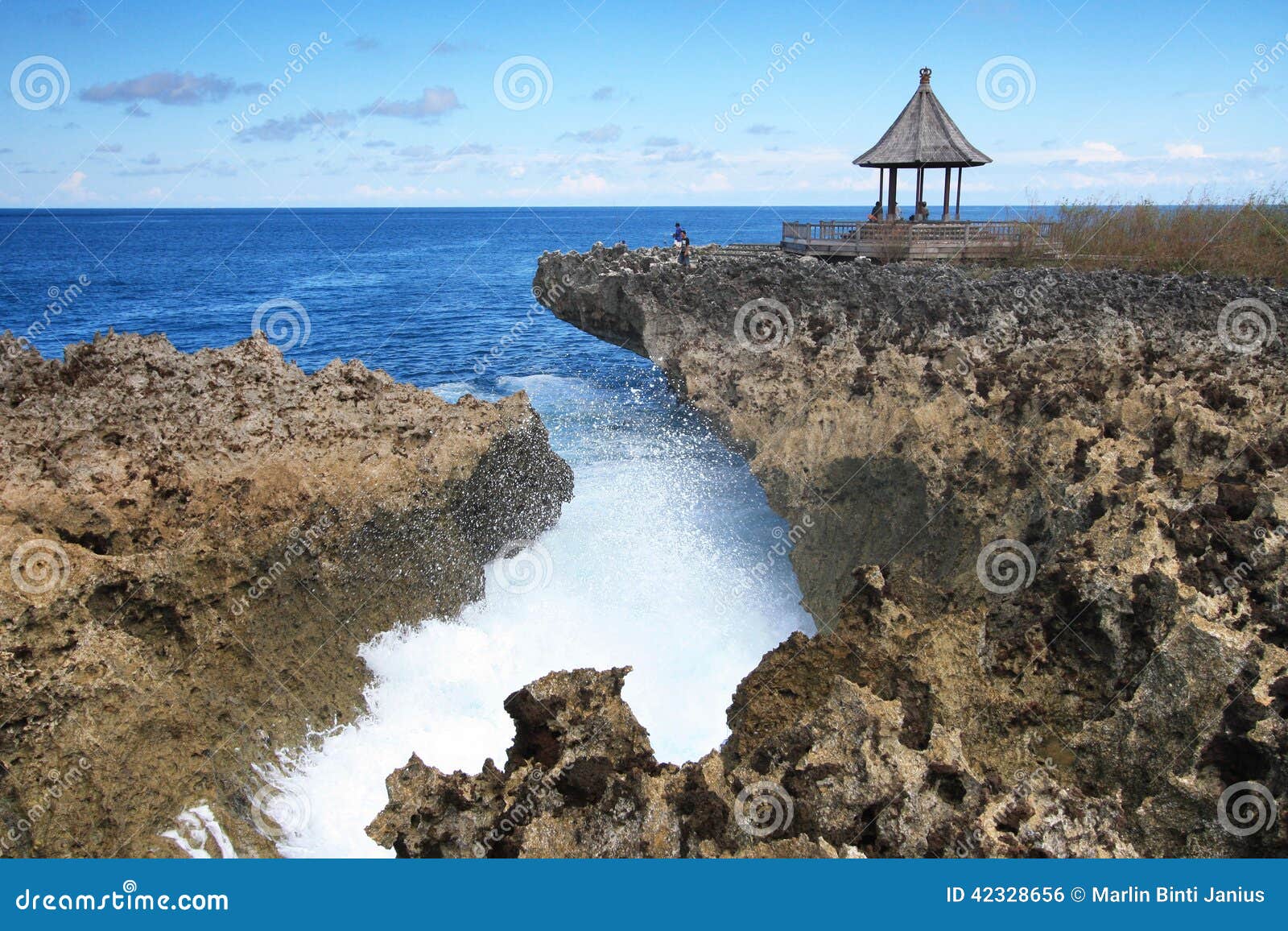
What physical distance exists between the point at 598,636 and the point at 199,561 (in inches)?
231

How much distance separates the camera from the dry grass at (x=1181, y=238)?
2197 centimetres

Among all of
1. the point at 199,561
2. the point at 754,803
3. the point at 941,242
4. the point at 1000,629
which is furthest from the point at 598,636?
the point at 941,242

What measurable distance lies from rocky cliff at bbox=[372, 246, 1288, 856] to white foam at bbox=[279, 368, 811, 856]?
154 cm

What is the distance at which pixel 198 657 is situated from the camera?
34.1 feet

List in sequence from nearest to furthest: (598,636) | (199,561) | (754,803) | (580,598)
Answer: (754,803) → (199,561) → (598,636) → (580,598)

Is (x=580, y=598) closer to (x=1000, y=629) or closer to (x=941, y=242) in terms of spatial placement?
(x=1000, y=629)

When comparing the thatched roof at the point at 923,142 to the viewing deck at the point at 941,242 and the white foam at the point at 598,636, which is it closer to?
the viewing deck at the point at 941,242

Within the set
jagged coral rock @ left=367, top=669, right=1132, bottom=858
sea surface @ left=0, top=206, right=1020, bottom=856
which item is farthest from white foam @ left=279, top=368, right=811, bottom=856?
jagged coral rock @ left=367, top=669, right=1132, bottom=858

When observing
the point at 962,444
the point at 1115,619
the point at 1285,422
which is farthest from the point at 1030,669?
the point at 1285,422

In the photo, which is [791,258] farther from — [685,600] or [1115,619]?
[1115,619]

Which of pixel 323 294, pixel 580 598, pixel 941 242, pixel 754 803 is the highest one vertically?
pixel 941 242

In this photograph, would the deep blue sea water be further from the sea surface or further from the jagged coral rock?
the jagged coral rock

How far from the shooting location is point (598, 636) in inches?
536

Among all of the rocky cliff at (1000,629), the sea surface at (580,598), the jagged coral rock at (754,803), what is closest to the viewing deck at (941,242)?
the sea surface at (580,598)
